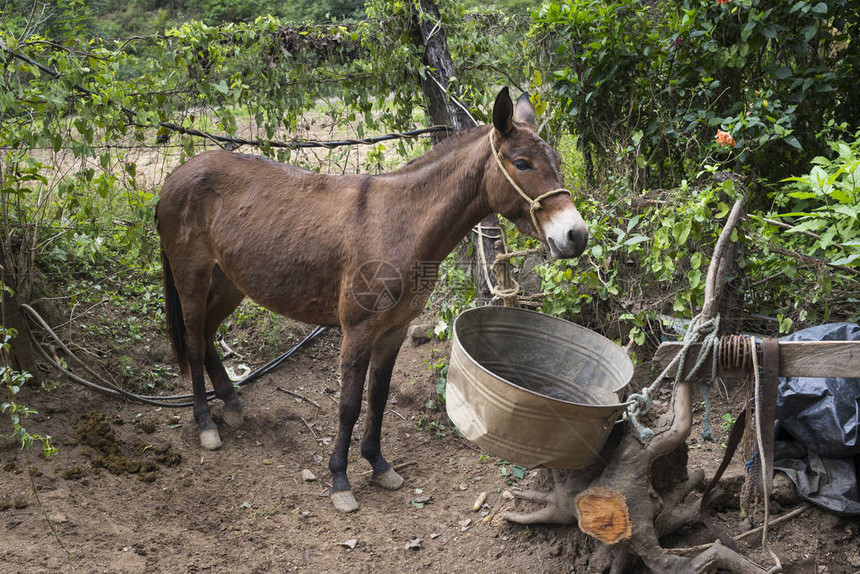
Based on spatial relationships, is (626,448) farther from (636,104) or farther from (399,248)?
(636,104)

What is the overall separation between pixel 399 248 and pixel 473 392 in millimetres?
1224

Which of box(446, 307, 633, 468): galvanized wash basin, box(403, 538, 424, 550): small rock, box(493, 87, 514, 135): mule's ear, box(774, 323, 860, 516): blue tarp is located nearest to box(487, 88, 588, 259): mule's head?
box(493, 87, 514, 135): mule's ear

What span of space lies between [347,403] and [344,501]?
568 mm

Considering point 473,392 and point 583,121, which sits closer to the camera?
point 473,392

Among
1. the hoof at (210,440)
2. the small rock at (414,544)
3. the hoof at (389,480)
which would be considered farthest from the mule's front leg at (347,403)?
the hoof at (210,440)

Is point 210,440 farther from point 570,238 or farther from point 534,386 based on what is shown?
point 570,238

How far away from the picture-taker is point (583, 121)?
4.89 meters

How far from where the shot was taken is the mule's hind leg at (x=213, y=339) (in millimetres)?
4387

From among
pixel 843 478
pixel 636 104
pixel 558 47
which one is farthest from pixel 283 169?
pixel 843 478

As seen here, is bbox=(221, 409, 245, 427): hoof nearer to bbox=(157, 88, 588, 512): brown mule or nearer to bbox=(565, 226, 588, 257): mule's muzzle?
bbox=(157, 88, 588, 512): brown mule

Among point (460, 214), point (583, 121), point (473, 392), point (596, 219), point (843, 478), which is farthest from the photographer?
point (583, 121)

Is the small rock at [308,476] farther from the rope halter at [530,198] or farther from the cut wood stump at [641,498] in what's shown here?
the rope halter at [530,198]

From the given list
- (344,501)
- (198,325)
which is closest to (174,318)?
(198,325)

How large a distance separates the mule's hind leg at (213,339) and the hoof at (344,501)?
1125mm
